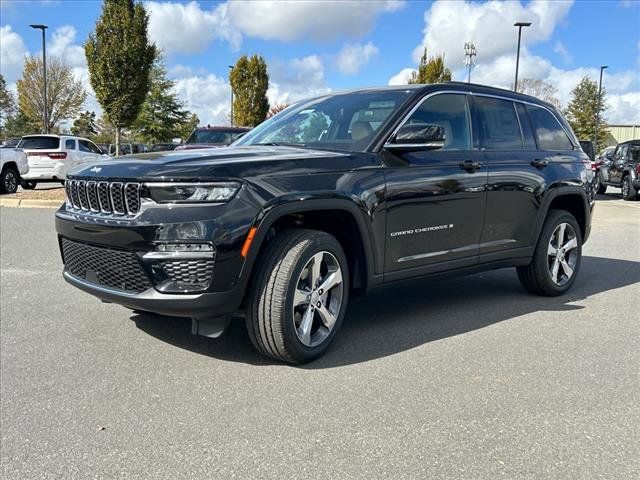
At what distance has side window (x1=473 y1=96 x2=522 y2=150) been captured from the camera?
4973mm

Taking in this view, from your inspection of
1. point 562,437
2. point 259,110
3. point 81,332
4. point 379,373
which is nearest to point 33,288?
point 81,332

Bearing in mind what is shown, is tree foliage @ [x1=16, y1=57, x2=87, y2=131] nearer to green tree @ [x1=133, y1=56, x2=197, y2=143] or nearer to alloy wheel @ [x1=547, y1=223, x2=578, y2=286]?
green tree @ [x1=133, y1=56, x2=197, y2=143]

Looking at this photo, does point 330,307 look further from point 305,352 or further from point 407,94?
point 407,94

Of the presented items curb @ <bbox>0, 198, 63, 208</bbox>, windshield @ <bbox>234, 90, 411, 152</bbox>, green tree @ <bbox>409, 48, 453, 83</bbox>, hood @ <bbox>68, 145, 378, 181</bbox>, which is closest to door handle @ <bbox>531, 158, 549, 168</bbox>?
windshield @ <bbox>234, 90, 411, 152</bbox>

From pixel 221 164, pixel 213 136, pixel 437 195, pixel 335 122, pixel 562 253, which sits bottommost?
pixel 562 253

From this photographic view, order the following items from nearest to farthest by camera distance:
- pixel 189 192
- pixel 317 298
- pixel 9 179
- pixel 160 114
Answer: pixel 189 192 → pixel 317 298 → pixel 9 179 → pixel 160 114

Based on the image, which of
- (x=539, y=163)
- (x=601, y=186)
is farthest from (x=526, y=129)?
(x=601, y=186)

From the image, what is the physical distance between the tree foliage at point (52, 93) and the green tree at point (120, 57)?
130ft

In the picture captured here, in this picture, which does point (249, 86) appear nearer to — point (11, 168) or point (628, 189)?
point (11, 168)

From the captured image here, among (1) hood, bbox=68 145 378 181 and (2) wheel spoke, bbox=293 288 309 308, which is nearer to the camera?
(1) hood, bbox=68 145 378 181

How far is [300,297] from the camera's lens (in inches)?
144

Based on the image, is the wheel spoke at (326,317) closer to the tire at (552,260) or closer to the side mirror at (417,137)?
the side mirror at (417,137)

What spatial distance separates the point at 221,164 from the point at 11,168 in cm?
1457

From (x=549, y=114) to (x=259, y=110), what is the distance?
27.8 meters
